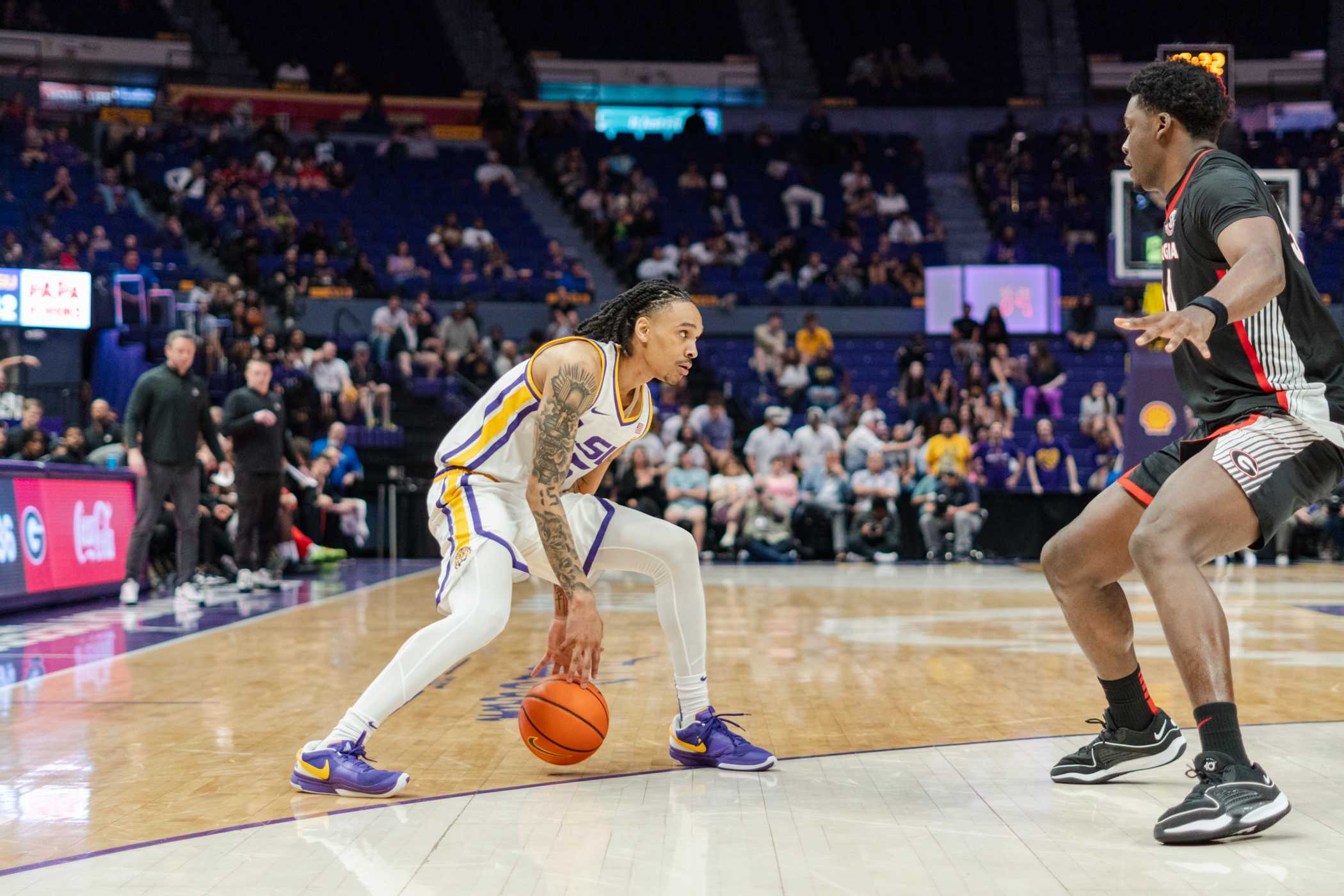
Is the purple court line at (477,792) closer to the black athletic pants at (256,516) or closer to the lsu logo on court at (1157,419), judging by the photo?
the black athletic pants at (256,516)

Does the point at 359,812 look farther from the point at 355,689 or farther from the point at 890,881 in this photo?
the point at 355,689

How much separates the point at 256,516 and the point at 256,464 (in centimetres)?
43

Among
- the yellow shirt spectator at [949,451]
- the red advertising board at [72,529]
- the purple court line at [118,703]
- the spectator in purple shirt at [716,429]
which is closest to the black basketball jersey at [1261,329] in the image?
the purple court line at [118,703]

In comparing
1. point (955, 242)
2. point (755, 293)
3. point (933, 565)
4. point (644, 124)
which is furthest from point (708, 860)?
point (644, 124)

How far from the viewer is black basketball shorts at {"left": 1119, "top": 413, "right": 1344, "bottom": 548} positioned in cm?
335

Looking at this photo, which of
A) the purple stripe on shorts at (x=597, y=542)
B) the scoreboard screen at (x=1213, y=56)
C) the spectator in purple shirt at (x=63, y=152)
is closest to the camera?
the purple stripe on shorts at (x=597, y=542)

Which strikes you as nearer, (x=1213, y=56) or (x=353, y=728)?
(x=353, y=728)

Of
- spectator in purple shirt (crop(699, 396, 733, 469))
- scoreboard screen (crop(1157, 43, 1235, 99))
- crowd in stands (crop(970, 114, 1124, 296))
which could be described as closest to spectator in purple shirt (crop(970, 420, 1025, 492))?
spectator in purple shirt (crop(699, 396, 733, 469))

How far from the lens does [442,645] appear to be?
3.81 metres

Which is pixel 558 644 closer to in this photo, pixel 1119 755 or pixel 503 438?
pixel 503 438

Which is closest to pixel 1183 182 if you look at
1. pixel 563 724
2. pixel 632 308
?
pixel 632 308

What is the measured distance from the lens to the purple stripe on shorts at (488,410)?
405 centimetres

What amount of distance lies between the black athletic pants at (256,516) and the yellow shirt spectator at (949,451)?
7056mm

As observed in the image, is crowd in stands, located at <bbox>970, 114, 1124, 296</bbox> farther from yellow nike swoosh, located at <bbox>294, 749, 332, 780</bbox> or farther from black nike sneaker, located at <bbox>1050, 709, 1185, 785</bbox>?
yellow nike swoosh, located at <bbox>294, 749, 332, 780</bbox>
